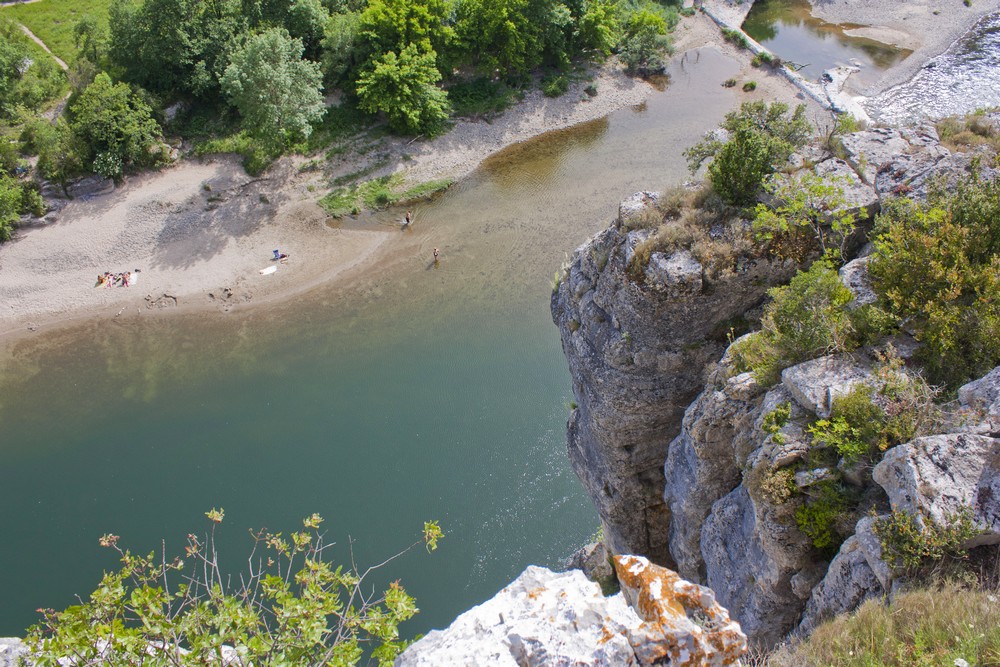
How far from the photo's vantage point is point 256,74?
43000 millimetres

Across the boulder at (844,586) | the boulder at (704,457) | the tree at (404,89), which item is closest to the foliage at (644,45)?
the tree at (404,89)

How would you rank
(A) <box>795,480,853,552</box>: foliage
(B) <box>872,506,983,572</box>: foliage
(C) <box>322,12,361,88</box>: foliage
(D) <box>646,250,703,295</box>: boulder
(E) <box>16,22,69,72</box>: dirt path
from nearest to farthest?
(B) <box>872,506,983,572</box>: foliage
(A) <box>795,480,853,552</box>: foliage
(D) <box>646,250,703,295</box>: boulder
(C) <box>322,12,361,88</box>: foliage
(E) <box>16,22,69,72</box>: dirt path

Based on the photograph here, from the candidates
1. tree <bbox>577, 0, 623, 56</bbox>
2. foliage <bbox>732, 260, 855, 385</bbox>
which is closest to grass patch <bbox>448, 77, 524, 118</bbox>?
tree <bbox>577, 0, 623, 56</bbox>

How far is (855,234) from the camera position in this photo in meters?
16.7

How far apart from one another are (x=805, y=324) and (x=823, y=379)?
1.37 m

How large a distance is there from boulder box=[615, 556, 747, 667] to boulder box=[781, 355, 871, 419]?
15.0 ft

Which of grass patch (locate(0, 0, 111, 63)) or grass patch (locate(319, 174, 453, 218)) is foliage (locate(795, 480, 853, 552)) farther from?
grass patch (locate(0, 0, 111, 63))

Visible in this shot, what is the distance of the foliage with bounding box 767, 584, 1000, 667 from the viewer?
9062mm

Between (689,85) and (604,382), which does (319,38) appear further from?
(604,382)

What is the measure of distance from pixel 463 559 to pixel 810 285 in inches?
811

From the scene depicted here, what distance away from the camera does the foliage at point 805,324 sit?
1391 centimetres

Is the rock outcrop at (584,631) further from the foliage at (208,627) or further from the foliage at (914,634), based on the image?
the foliage at (914,634)

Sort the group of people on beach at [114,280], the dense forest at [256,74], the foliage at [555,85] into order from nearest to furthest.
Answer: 1. the group of people on beach at [114,280]
2. the dense forest at [256,74]
3. the foliage at [555,85]

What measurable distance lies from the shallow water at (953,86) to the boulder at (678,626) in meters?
43.0
